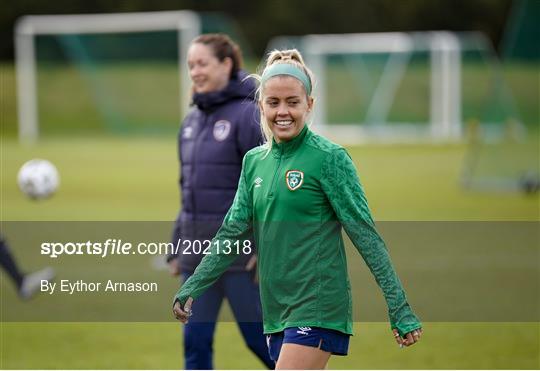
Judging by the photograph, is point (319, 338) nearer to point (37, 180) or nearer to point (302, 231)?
point (302, 231)

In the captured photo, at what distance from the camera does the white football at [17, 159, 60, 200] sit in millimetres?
10891

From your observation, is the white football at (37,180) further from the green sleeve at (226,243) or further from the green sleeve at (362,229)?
the green sleeve at (362,229)

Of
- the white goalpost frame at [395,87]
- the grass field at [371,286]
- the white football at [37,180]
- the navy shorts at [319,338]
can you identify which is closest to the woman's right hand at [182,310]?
the navy shorts at [319,338]

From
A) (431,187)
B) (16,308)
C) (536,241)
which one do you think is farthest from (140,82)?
(16,308)

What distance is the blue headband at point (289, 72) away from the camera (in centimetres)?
407

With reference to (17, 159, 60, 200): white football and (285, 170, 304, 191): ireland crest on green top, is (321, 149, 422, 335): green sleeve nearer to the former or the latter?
(285, 170, 304, 191): ireland crest on green top

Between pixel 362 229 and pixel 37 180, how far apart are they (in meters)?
7.62

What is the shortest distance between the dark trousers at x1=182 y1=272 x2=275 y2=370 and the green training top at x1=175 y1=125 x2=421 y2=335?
1.16 meters

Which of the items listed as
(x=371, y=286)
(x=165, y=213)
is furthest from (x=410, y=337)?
(x=165, y=213)

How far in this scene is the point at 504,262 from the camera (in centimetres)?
1028

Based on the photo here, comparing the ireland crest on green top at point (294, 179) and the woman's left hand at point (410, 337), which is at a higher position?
the ireland crest on green top at point (294, 179)

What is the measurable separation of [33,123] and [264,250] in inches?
1162

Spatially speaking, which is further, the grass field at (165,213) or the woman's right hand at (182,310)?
the grass field at (165,213)

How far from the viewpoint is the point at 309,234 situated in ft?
13.1
